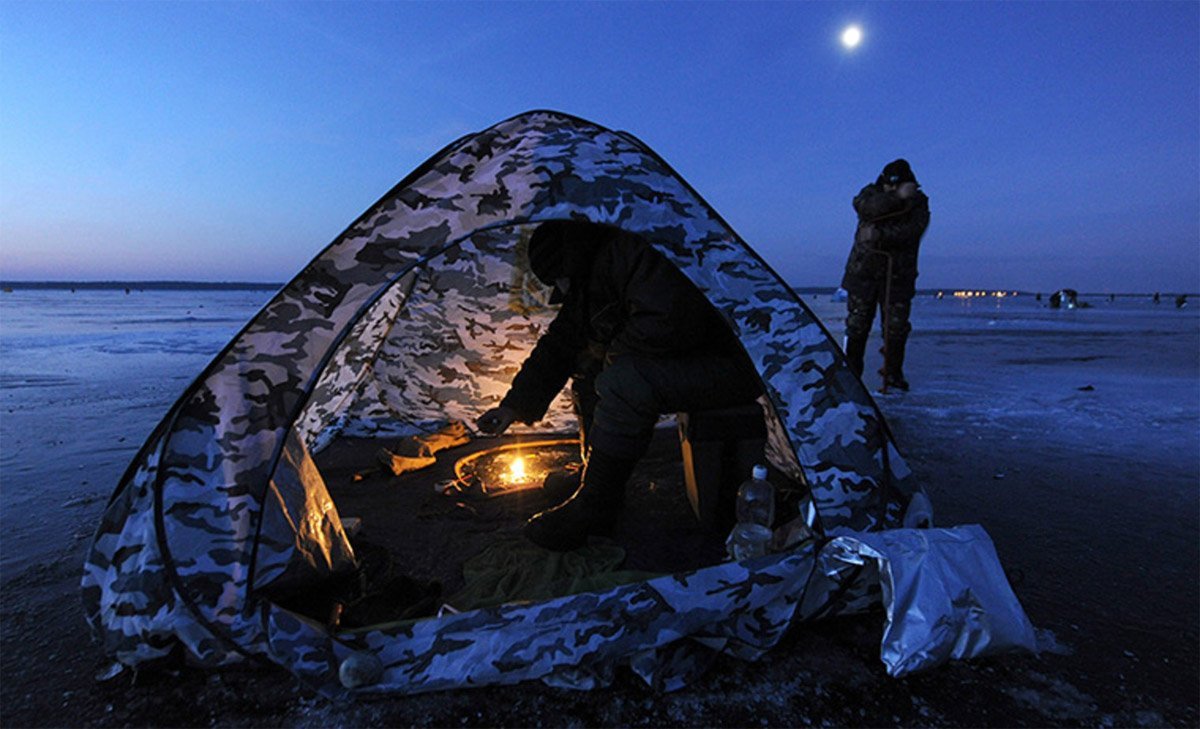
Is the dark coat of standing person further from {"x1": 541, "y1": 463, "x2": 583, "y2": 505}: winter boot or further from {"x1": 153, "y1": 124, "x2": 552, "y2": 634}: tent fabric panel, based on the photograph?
{"x1": 153, "y1": 124, "x2": 552, "y2": 634}: tent fabric panel

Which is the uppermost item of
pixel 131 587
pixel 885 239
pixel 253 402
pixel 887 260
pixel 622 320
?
pixel 885 239

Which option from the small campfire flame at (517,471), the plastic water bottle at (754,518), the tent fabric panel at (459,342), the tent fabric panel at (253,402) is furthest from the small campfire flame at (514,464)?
the tent fabric panel at (253,402)

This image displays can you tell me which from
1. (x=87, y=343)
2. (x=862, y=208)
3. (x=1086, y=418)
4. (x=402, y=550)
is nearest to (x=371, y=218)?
(x=402, y=550)

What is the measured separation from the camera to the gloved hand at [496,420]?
9.21 feet

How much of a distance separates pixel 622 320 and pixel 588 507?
0.90 meters

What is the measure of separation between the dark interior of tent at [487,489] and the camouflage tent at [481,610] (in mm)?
251

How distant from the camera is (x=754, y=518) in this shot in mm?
2402

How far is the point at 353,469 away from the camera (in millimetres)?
3516

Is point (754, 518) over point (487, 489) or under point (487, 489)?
over

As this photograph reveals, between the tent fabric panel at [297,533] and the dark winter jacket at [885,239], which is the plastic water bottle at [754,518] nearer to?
the tent fabric panel at [297,533]

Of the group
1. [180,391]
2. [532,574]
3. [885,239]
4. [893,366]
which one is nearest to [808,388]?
[532,574]

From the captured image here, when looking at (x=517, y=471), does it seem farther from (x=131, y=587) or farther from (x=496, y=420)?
(x=131, y=587)

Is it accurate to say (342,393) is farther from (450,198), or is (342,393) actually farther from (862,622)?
(862,622)

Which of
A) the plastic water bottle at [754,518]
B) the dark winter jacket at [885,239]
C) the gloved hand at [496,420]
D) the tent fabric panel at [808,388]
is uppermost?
the dark winter jacket at [885,239]
